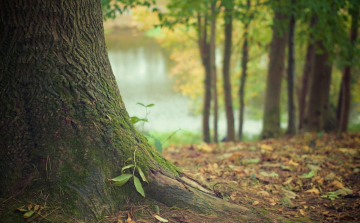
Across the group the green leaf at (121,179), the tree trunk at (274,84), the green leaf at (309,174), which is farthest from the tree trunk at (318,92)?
the green leaf at (121,179)

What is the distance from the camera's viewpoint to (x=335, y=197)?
2951 millimetres

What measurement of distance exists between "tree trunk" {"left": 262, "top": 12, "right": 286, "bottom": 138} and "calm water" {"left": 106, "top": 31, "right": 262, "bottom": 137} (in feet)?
35.8

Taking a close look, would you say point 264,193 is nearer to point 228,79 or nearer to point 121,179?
point 121,179

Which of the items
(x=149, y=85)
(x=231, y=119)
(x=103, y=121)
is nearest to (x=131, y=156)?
(x=103, y=121)

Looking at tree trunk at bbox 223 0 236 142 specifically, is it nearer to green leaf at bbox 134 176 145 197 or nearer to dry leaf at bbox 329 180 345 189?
dry leaf at bbox 329 180 345 189

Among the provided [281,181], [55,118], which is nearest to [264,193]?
[281,181]

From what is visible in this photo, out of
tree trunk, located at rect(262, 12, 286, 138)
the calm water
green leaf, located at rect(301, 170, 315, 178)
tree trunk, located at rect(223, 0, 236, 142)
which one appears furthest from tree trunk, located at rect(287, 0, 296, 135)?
the calm water

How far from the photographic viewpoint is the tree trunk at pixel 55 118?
1963 millimetres

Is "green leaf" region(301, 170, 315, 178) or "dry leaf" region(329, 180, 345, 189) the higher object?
"dry leaf" region(329, 180, 345, 189)

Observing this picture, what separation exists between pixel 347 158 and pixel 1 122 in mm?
4145

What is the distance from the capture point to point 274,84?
26.2ft

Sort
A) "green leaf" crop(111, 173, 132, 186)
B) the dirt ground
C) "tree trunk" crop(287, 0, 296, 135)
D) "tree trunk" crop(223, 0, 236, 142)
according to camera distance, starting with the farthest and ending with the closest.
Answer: "tree trunk" crop(223, 0, 236, 142) → "tree trunk" crop(287, 0, 296, 135) → the dirt ground → "green leaf" crop(111, 173, 132, 186)

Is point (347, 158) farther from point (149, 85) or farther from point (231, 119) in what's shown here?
point (149, 85)

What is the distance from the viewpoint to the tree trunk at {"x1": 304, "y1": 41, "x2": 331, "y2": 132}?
7.70 metres
